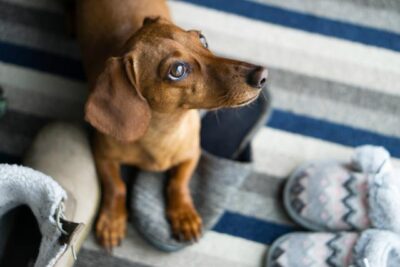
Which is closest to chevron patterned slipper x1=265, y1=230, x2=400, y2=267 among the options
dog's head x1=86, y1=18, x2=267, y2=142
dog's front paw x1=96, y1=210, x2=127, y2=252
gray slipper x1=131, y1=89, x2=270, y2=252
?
gray slipper x1=131, y1=89, x2=270, y2=252

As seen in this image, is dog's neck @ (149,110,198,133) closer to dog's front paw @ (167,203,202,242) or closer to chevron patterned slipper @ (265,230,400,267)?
dog's front paw @ (167,203,202,242)

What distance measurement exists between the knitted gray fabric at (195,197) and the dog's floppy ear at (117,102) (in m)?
0.48

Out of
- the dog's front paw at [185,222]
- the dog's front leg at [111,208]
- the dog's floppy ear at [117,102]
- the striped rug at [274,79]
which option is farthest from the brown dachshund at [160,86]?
the striped rug at [274,79]

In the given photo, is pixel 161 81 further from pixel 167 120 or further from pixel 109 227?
pixel 109 227

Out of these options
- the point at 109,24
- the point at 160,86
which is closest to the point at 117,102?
the point at 160,86

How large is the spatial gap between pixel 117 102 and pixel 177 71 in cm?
17

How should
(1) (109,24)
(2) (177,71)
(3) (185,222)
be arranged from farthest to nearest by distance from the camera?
(3) (185,222)
(1) (109,24)
(2) (177,71)

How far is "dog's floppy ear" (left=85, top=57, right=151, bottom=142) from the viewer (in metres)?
1.37

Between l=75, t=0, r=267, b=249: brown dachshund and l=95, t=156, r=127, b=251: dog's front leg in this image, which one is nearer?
l=75, t=0, r=267, b=249: brown dachshund

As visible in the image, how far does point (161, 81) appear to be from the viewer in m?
1.37

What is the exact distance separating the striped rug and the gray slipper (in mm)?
93

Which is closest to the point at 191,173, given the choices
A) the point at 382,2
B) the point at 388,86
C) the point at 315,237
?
the point at 315,237

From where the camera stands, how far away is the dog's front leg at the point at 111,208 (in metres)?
1.77

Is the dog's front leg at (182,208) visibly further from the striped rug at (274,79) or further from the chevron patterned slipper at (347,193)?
the chevron patterned slipper at (347,193)
